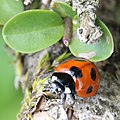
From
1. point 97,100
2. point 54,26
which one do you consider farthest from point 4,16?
point 97,100

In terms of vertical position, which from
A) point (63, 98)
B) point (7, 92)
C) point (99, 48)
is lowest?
point (7, 92)

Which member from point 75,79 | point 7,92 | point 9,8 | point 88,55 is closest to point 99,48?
point 88,55

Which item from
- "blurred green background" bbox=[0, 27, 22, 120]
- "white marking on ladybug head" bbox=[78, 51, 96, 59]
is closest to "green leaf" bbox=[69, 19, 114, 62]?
"white marking on ladybug head" bbox=[78, 51, 96, 59]

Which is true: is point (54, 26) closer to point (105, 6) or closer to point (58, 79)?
point (58, 79)

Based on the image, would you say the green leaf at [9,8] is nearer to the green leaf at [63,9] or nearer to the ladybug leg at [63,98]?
the green leaf at [63,9]

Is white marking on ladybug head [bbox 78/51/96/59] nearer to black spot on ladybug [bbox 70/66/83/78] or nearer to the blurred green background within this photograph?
black spot on ladybug [bbox 70/66/83/78]

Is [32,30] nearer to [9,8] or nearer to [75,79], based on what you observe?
[9,8]
